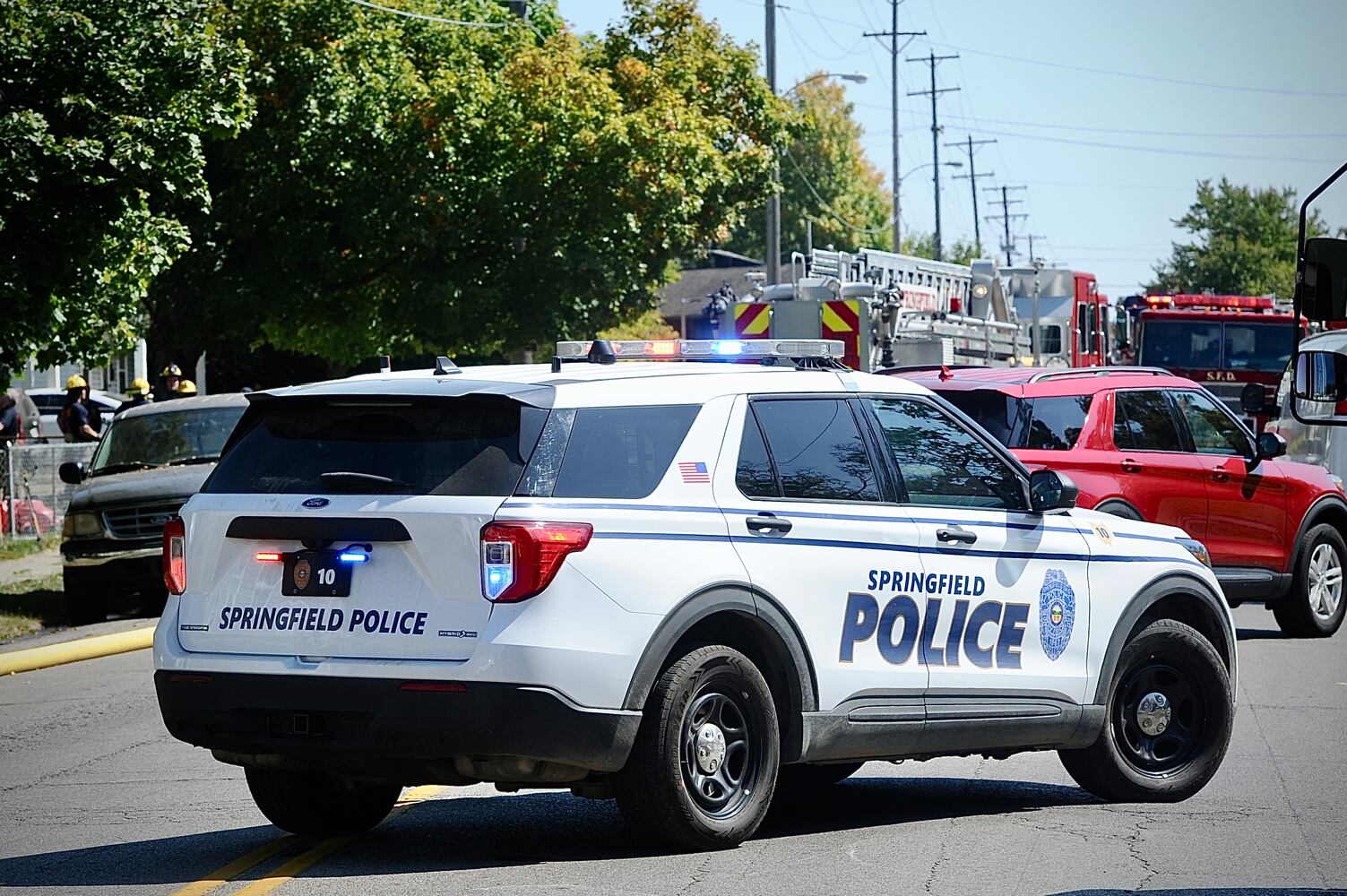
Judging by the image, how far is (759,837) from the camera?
24.5 feet

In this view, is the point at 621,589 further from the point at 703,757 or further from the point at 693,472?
the point at 703,757

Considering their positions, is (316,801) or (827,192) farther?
(827,192)

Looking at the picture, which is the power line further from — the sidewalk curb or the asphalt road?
the asphalt road

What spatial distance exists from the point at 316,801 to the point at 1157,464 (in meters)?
8.09

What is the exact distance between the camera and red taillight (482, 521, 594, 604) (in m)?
6.34

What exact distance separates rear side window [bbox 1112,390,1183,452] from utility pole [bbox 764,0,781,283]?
20803 millimetres

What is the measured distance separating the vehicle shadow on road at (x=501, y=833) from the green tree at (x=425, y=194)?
20.2 metres

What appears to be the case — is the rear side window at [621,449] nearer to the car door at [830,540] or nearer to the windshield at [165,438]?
the car door at [830,540]

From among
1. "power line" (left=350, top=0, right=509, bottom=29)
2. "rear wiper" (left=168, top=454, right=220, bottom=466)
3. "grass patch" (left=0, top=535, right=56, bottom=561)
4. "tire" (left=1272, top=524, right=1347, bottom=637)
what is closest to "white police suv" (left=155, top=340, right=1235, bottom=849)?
"tire" (left=1272, top=524, right=1347, bottom=637)

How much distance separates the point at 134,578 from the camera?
16672mm

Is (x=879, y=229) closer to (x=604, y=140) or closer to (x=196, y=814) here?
(x=604, y=140)

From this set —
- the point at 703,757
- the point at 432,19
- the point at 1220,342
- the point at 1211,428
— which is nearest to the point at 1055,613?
the point at 703,757

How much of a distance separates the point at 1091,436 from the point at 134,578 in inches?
328

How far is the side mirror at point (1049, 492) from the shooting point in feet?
26.1
